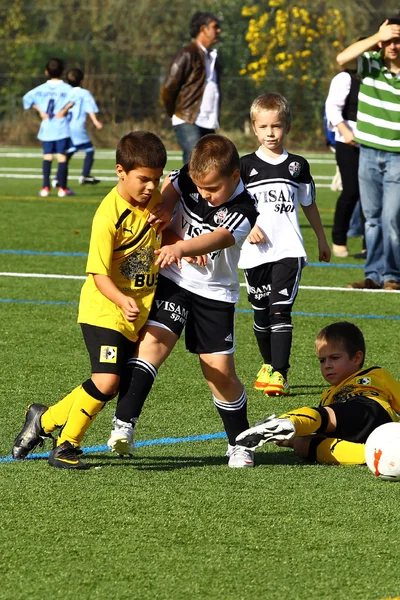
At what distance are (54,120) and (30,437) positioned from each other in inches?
595

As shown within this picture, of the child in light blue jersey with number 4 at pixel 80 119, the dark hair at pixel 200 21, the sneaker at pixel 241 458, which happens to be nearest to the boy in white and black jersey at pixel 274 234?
the sneaker at pixel 241 458

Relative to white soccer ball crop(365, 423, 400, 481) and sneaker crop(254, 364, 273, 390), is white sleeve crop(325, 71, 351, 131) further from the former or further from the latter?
white soccer ball crop(365, 423, 400, 481)

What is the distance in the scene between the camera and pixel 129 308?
449 centimetres

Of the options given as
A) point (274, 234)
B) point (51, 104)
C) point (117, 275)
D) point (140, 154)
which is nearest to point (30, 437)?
point (117, 275)

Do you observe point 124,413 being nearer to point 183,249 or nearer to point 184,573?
point 183,249

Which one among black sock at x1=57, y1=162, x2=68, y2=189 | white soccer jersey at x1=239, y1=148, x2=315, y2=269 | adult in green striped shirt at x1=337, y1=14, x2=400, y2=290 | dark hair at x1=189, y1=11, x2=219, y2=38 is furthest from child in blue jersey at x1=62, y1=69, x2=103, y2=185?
white soccer jersey at x1=239, y1=148, x2=315, y2=269

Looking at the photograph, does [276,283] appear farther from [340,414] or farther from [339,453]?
[339,453]

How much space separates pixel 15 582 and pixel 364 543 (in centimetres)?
114

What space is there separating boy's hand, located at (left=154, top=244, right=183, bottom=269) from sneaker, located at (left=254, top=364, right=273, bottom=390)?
2151 millimetres

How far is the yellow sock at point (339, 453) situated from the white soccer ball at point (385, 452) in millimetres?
181

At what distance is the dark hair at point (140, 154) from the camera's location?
4.62 meters

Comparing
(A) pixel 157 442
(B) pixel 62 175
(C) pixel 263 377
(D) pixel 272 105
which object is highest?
(D) pixel 272 105

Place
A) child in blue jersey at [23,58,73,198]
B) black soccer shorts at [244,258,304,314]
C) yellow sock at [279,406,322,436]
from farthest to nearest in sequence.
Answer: child in blue jersey at [23,58,73,198], black soccer shorts at [244,258,304,314], yellow sock at [279,406,322,436]

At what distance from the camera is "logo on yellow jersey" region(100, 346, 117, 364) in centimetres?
470
